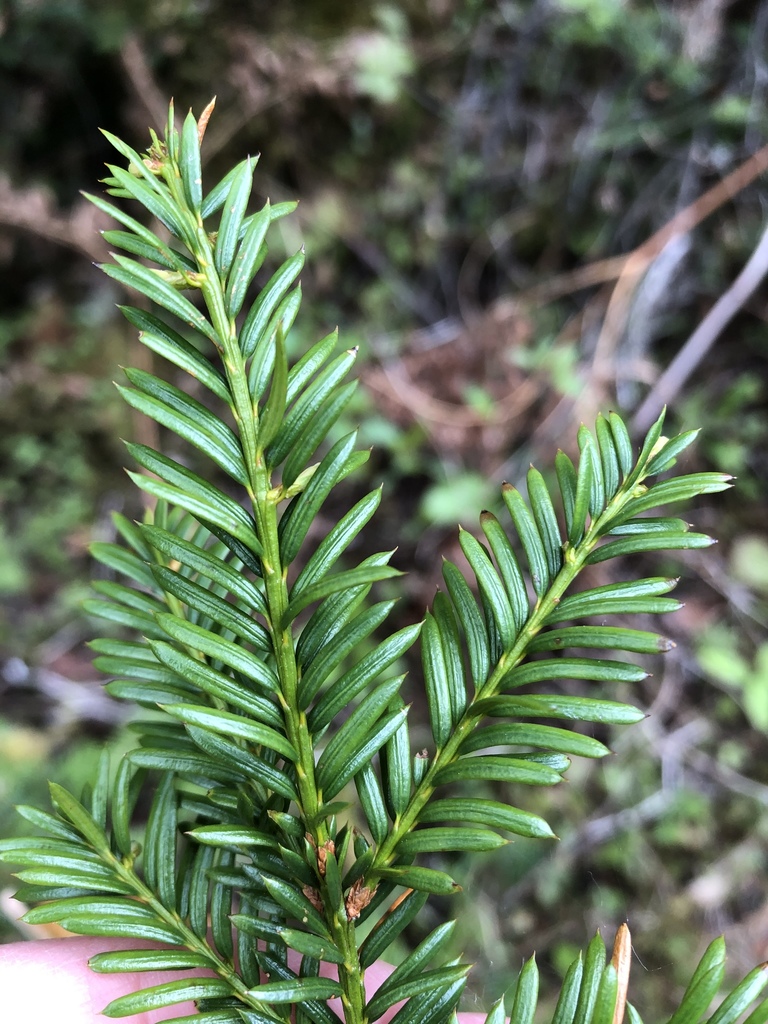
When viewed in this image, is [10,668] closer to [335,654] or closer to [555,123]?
[335,654]

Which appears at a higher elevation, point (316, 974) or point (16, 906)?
point (316, 974)

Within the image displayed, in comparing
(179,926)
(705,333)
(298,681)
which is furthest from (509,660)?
(705,333)

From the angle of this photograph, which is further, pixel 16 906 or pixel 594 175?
pixel 594 175

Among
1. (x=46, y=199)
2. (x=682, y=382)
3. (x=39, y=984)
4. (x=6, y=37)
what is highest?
(x=6, y=37)

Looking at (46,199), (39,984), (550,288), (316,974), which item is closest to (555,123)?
(550,288)

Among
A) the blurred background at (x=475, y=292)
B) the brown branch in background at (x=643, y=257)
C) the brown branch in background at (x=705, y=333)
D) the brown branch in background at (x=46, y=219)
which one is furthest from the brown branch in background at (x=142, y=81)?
the brown branch in background at (x=705, y=333)

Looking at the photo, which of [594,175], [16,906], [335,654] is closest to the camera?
[335,654]

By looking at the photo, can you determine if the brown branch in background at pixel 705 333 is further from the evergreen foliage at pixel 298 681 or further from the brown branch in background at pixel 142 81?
the brown branch in background at pixel 142 81
